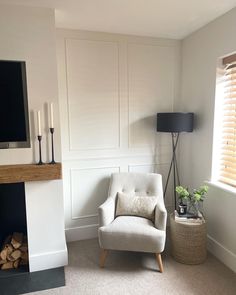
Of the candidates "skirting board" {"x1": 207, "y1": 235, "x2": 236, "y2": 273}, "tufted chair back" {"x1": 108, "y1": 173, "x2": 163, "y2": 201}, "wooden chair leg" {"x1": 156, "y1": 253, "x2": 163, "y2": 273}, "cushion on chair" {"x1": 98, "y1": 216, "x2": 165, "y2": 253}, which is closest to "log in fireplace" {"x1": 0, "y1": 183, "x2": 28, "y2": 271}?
"cushion on chair" {"x1": 98, "y1": 216, "x2": 165, "y2": 253}

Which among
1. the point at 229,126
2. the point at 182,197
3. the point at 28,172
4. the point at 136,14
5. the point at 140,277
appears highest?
the point at 136,14

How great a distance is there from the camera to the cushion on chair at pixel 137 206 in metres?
2.53

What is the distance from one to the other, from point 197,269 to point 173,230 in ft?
1.34

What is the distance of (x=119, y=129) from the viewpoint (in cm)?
290

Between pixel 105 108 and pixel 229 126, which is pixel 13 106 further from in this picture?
pixel 229 126

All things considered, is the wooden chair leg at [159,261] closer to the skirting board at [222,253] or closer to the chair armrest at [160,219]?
the chair armrest at [160,219]

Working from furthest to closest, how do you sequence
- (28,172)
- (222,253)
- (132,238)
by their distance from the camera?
1. (222,253)
2. (132,238)
3. (28,172)

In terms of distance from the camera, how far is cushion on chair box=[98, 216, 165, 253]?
7.07 feet

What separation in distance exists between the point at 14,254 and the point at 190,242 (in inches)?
67.5

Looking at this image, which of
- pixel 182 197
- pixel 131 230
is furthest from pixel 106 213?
pixel 182 197

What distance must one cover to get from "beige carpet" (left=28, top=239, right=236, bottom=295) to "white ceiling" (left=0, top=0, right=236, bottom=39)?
242 cm

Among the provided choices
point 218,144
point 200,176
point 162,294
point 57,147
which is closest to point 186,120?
point 218,144

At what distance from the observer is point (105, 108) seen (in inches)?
111

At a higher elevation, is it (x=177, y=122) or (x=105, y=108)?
(x=105, y=108)
